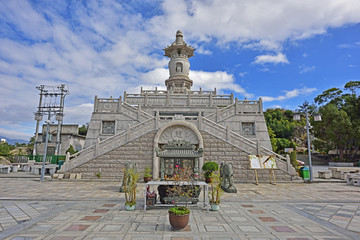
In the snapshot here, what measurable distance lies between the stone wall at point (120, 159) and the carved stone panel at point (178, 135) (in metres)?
0.99

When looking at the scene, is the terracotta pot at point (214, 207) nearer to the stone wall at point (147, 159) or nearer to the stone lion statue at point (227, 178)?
the stone lion statue at point (227, 178)

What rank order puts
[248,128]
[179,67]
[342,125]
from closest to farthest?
[248,128], [342,125], [179,67]

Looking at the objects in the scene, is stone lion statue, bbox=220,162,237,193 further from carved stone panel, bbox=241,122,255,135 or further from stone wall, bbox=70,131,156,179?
carved stone panel, bbox=241,122,255,135

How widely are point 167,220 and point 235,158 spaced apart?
1072 cm

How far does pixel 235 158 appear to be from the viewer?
15695 millimetres

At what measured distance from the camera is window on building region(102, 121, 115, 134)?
69.6 feet

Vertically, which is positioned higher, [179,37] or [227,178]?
[179,37]

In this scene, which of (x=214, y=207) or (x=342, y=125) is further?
(x=342, y=125)

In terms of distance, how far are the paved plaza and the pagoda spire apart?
23.3 metres

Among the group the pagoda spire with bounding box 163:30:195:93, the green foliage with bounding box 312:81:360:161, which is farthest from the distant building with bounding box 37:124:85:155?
the green foliage with bounding box 312:81:360:161

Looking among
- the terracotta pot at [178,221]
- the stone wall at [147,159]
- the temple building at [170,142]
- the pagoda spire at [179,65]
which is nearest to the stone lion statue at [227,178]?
the temple building at [170,142]

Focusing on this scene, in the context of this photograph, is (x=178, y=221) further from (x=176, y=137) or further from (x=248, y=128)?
(x=248, y=128)

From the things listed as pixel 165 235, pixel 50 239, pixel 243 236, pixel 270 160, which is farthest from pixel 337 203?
pixel 50 239

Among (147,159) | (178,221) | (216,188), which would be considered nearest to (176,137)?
(147,159)
